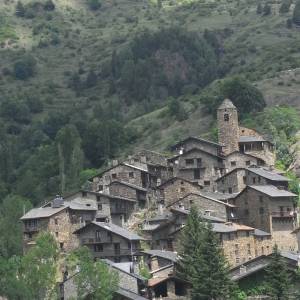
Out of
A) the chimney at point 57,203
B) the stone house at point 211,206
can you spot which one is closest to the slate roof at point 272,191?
the stone house at point 211,206

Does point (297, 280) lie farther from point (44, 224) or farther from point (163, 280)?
point (44, 224)

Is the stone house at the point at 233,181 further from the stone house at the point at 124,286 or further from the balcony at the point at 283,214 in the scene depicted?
the stone house at the point at 124,286

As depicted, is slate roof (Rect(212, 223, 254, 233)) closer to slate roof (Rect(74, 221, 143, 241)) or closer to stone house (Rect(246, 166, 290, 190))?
slate roof (Rect(74, 221, 143, 241))

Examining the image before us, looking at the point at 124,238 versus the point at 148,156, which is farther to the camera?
the point at 148,156

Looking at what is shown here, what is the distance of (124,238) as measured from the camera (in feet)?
349

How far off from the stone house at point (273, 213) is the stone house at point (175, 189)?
681 cm

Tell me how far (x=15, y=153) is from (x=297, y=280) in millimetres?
75397

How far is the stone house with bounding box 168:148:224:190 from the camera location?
12181 centimetres

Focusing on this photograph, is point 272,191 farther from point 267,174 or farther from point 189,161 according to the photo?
point 189,161

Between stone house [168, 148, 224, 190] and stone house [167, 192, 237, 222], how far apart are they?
1034 centimetres

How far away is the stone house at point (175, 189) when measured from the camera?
11531cm

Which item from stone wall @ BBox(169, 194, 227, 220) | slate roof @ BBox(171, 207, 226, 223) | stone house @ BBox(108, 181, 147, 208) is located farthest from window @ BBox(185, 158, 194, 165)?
slate roof @ BBox(171, 207, 226, 223)

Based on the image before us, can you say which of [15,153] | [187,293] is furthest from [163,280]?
[15,153]

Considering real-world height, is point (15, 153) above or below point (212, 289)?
below
